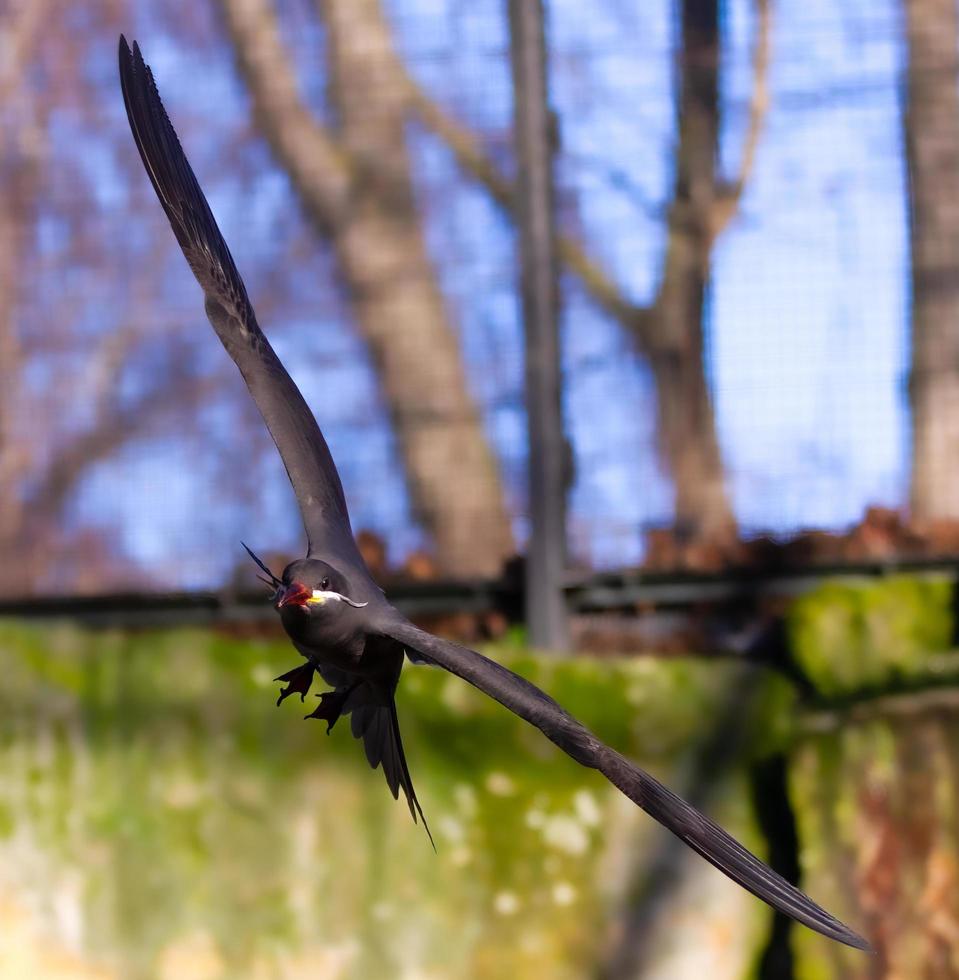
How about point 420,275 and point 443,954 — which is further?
point 420,275

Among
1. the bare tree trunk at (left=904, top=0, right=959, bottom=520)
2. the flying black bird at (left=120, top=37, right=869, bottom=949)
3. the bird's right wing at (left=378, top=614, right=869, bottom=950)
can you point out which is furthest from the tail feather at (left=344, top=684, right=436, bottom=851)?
the bare tree trunk at (left=904, top=0, right=959, bottom=520)

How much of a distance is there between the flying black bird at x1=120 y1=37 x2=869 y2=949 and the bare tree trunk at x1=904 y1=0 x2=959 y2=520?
6.77 feet

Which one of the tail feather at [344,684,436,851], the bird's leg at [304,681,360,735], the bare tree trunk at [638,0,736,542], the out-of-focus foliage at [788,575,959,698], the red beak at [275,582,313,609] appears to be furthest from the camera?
the bare tree trunk at [638,0,736,542]

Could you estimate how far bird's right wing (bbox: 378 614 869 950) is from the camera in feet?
7.29

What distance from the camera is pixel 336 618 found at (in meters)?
2.63

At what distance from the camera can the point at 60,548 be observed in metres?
4.84

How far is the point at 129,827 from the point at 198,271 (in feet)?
6.36

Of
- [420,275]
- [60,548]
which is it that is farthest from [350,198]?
[60,548]

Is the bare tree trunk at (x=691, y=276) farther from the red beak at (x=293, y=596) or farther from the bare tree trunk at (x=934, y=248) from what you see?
the red beak at (x=293, y=596)

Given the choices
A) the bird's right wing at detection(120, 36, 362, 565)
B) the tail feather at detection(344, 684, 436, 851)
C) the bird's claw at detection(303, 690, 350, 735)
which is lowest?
Result: the tail feather at detection(344, 684, 436, 851)

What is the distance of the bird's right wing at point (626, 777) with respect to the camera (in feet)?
7.29

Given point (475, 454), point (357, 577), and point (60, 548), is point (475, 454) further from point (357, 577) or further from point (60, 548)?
point (357, 577)

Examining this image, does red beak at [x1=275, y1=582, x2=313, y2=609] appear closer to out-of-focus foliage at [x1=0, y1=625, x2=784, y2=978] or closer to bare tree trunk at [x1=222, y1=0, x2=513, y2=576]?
out-of-focus foliage at [x1=0, y1=625, x2=784, y2=978]

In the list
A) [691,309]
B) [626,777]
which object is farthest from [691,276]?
[626,777]
